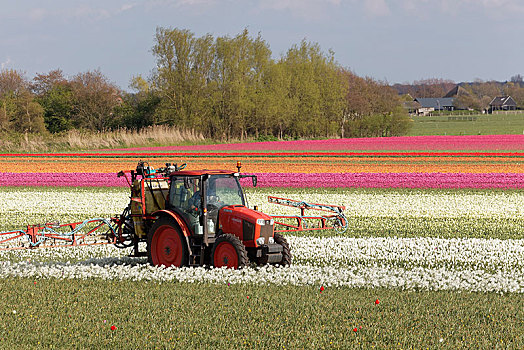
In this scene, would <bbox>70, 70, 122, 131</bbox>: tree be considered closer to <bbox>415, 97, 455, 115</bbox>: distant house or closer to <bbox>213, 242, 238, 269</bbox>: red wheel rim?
<bbox>213, 242, 238, 269</bbox>: red wheel rim

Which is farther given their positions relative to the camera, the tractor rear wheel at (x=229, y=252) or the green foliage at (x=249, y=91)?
the green foliage at (x=249, y=91)

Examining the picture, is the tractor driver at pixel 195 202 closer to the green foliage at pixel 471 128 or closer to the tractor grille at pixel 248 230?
the tractor grille at pixel 248 230

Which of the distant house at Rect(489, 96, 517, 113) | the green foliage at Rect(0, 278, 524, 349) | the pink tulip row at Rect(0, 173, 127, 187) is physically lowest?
the green foliage at Rect(0, 278, 524, 349)

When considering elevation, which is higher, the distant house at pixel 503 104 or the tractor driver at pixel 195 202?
the distant house at pixel 503 104

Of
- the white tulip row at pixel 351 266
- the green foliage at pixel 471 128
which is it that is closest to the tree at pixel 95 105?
the green foliage at pixel 471 128

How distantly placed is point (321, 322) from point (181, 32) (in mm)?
64617

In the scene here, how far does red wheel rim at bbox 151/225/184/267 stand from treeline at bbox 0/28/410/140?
55.6 metres

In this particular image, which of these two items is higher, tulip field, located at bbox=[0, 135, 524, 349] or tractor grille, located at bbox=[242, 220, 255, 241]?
tractor grille, located at bbox=[242, 220, 255, 241]

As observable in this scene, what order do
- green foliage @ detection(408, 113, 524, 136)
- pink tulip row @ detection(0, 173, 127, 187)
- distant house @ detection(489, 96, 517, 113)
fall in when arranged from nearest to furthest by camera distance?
pink tulip row @ detection(0, 173, 127, 187) < green foliage @ detection(408, 113, 524, 136) < distant house @ detection(489, 96, 517, 113)

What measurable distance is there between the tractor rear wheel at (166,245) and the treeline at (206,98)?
55.6 meters

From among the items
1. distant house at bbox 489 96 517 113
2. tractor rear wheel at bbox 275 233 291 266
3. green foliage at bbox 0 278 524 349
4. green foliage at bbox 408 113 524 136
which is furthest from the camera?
distant house at bbox 489 96 517 113

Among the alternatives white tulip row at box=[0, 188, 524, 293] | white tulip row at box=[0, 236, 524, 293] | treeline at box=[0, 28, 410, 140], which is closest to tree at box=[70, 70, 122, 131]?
treeline at box=[0, 28, 410, 140]

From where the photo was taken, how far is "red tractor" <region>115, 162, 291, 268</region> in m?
11.4

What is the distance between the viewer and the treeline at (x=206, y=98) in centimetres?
6956
